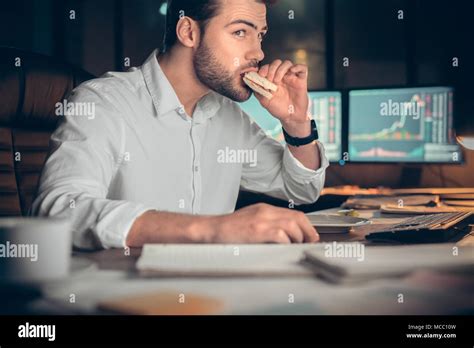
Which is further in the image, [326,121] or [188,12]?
[326,121]

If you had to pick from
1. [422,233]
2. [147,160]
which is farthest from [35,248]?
[147,160]

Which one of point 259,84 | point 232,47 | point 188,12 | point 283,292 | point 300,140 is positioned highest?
point 188,12

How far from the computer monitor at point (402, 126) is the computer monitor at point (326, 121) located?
0.06 metres

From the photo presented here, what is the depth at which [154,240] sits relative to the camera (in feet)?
2.57

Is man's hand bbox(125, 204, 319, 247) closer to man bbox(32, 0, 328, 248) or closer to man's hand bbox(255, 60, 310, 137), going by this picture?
man bbox(32, 0, 328, 248)

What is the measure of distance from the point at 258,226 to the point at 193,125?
2.22 ft

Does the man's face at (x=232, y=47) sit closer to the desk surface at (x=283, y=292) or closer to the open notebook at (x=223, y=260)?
the open notebook at (x=223, y=260)

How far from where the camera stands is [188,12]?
140 centimetres

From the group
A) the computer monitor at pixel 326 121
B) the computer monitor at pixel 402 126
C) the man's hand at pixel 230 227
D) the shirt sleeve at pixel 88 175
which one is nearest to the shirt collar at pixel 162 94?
the shirt sleeve at pixel 88 175

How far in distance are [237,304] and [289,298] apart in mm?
57

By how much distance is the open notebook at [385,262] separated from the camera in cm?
60

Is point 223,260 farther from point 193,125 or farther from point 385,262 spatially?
point 193,125

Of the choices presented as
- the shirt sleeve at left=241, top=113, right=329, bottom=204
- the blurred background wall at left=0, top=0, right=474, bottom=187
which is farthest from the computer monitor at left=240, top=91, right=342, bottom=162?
the shirt sleeve at left=241, top=113, right=329, bottom=204
